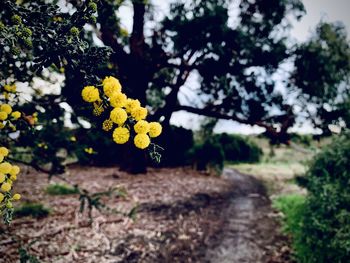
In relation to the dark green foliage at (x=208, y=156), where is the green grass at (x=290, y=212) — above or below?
below

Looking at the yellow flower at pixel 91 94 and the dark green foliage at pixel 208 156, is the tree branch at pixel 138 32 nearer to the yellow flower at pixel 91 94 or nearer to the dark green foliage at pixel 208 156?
the yellow flower at pixel 91 94

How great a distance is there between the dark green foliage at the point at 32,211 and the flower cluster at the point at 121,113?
547 centimetres

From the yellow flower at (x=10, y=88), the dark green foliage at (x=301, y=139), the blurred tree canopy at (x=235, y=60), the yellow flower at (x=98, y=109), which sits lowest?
the yellow flower at (x=98, y=109)

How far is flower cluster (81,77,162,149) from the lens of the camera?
1831 mm

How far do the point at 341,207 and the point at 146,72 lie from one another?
5.72 meters

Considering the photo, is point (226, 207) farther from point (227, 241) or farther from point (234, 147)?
point (234, 147)

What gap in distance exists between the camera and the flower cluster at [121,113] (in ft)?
6.01

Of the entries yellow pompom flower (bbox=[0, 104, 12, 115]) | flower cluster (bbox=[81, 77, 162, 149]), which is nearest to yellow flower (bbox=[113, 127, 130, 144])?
flower cluster (bbox=[81, 77, 162, 149])

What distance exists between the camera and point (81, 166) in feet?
49.9

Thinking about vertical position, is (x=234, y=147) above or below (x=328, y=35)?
below

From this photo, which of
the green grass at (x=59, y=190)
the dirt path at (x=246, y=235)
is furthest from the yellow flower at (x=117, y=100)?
the green grass at (x=59, y=190)

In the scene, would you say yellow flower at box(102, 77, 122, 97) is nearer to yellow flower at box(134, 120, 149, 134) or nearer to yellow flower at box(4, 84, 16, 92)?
yellow flower at box(134, 120, 149, 134)

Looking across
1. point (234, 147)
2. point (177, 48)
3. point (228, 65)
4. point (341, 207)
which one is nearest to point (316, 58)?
point (228, 65)

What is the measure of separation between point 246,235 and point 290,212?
79.0 inches
